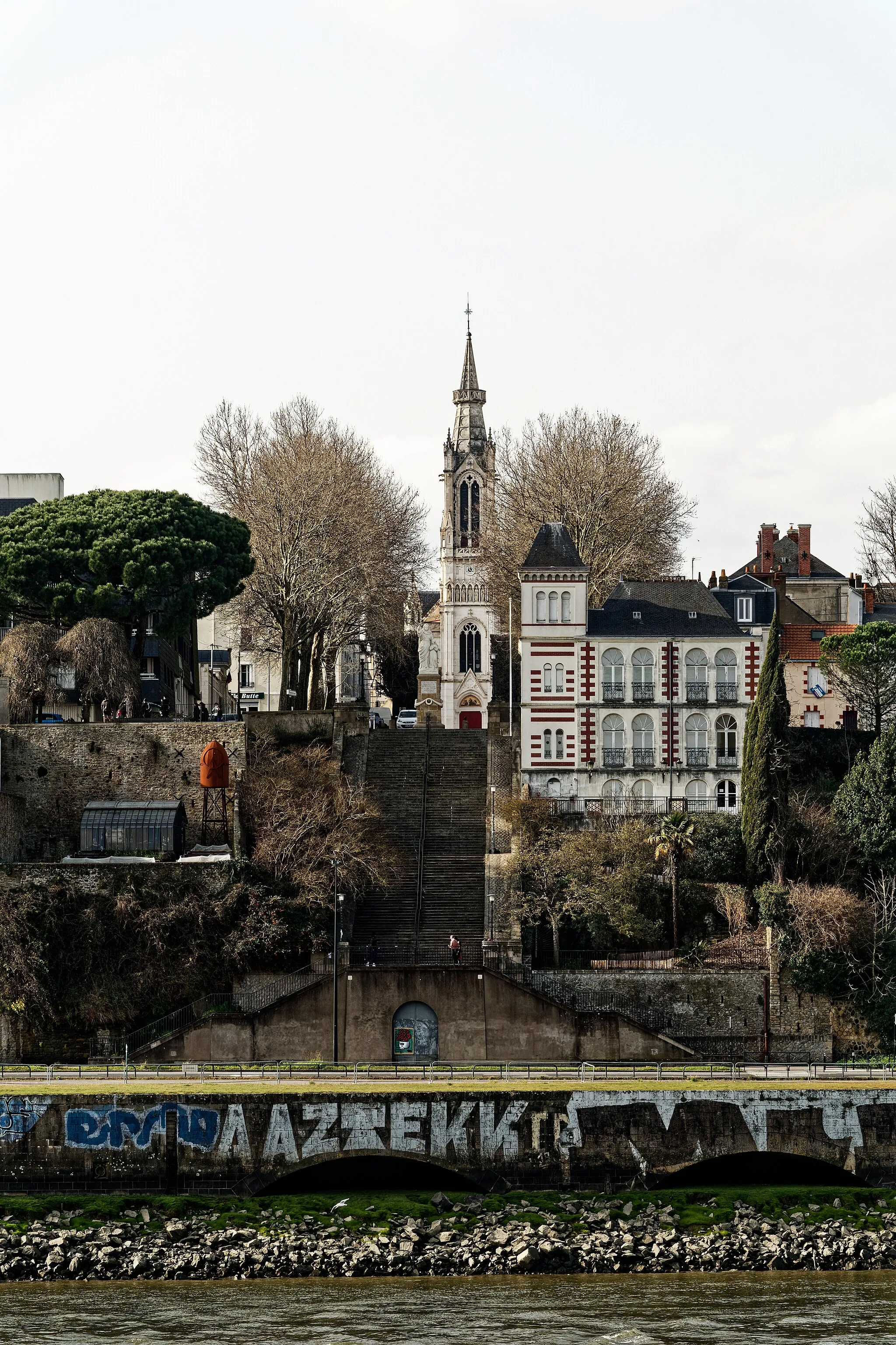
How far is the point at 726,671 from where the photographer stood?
74.6 metres

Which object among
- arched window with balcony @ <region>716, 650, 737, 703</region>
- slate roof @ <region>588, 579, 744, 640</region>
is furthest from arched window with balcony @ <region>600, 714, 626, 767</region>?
arched window with balcony @ <region>716, 650, 737, 703</region>

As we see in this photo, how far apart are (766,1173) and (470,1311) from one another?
11.8 meters

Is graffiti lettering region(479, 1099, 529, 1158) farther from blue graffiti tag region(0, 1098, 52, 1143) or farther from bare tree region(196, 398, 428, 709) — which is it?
bare tree region(196, 398, 428, 709)

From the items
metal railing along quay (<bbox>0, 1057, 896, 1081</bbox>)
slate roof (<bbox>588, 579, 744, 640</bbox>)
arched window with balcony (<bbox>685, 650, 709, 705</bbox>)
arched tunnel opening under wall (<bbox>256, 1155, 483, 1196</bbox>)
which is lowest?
arched tunnel opening under wall (<bbox>256, 1155, 483, 1196</bbox>)

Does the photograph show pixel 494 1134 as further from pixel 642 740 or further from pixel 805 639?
pixel 805 639

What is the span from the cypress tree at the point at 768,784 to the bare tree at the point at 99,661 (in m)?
21.6

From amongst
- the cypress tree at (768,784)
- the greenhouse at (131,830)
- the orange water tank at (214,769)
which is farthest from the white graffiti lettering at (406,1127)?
the orange water tank at (214,769)

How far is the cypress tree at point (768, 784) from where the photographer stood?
66188 mm

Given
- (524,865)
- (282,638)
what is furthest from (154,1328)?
(282,638)

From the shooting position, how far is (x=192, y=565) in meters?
76.0

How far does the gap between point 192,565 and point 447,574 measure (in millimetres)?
57527

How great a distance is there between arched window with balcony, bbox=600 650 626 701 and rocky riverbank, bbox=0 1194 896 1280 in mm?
27751

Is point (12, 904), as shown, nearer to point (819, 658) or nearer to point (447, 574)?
point (819, 658)

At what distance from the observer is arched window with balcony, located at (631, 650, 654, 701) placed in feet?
243
